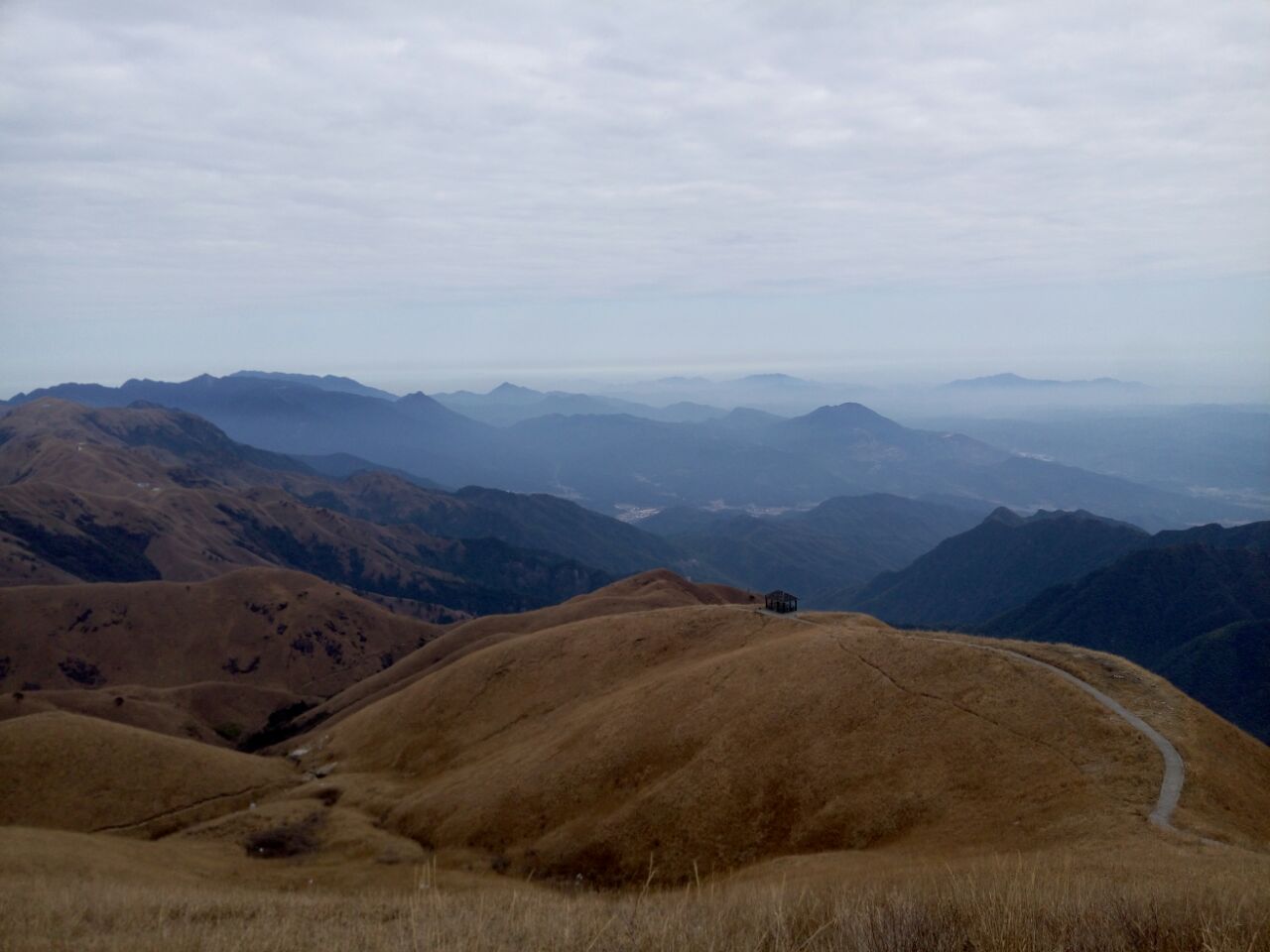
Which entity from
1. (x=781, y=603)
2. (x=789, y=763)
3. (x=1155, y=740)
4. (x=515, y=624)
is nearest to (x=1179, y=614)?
(x=515, y=624)

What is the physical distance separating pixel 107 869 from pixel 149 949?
80.4ft

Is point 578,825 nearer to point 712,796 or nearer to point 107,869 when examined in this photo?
point 712,796

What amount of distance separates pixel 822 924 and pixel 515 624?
312ft

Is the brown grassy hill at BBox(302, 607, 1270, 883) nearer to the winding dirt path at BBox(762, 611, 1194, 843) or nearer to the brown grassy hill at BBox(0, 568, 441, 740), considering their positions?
the winding dirt path at BBox(762, 611, 1194, 843)

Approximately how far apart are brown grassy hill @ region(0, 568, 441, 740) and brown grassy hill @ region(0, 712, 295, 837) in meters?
47.0

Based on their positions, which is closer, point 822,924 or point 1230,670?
point 822,924

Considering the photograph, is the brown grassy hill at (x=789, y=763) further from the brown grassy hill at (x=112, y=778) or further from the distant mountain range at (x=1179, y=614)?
the distant mountain range at (x=1179, y=614)

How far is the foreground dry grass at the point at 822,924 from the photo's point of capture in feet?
32.0

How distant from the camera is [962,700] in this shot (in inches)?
1328

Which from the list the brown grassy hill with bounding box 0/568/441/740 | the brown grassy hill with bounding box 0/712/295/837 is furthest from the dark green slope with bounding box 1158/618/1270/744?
the brown grassy hill with bounding box 0/568/441/740

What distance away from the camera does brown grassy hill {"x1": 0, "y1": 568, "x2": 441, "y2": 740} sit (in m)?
116

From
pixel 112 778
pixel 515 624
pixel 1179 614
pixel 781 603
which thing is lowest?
pixel 1179 614

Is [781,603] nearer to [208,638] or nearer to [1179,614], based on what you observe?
[208,638]

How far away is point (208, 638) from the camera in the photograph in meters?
129
